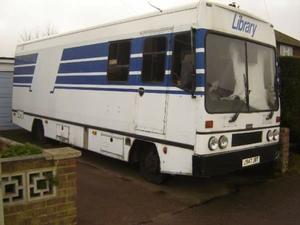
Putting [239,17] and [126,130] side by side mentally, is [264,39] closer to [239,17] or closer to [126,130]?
[239,17]

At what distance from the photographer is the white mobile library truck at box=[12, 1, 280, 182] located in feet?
23.6

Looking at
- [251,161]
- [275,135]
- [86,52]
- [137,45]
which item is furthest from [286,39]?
[251,161]

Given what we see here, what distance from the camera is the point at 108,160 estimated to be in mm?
10781

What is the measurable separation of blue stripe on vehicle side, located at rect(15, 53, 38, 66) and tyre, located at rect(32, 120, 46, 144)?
5.92 ft

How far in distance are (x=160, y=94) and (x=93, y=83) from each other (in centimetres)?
248

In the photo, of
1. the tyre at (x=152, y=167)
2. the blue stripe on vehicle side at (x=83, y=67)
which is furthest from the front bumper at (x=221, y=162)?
the blue stripe on vehicle side at (x=83, y=67)

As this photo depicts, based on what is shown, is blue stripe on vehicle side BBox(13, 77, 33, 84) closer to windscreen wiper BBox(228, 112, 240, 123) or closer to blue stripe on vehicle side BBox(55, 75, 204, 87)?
blue stripe on vehicle side BBox(55, 75, 204, 87)

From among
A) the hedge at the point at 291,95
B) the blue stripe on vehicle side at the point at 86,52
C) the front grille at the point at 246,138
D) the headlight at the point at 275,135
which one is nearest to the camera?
the front grille at the point at 246,138

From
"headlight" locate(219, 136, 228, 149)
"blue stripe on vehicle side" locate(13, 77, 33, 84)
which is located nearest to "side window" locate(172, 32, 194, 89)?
"headlight" locate(219, 136, 228, 149)

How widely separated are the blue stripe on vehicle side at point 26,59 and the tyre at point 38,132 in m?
1.80

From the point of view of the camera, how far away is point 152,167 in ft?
27.5

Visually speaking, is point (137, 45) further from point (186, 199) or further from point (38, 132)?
point (38, 132)

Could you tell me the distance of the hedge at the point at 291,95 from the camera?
1044 cm

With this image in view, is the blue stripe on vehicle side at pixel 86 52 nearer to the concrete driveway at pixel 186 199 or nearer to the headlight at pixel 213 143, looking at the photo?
the concrete driveway at pixel 186 199
